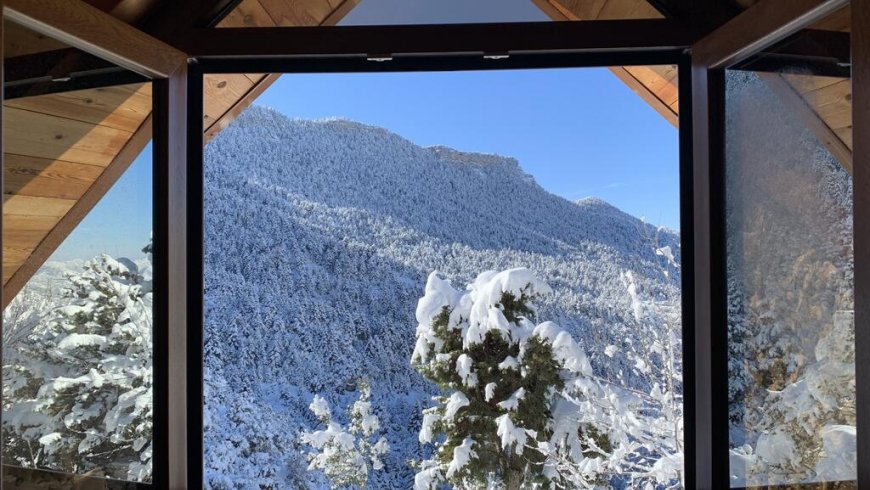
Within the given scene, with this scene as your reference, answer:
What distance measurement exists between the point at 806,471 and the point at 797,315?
0.36 metres

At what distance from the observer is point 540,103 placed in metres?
2.35

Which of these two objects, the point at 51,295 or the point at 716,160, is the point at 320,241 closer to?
the point at 51,295

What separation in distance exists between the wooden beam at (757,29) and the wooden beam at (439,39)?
0.46 feet

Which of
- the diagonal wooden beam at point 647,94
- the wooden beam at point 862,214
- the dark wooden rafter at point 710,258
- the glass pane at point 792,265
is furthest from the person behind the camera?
the diagonal wooden beam at point 647,94

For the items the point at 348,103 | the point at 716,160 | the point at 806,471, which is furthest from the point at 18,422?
the point at 716,160

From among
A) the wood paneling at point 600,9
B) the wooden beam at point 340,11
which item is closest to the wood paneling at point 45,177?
the wooden beam at point 340,11

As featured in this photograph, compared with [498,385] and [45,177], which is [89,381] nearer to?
[45,177]

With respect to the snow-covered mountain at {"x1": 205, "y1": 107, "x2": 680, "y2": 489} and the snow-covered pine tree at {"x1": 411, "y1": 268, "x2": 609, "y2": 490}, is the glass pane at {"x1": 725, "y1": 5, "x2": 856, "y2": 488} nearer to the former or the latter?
the snow-covered mountain at {"x1": 205, "y1": 107, "x2": 680, "y2": 489}

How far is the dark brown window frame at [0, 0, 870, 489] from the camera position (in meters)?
1.80

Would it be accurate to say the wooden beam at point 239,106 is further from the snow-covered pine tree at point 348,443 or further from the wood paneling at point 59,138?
the snow-covered pine tree at point 348,443

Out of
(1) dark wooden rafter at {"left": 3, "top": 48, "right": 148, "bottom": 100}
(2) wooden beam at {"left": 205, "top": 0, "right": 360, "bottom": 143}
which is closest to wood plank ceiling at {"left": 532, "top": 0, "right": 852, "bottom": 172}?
(2) wooden beam at {"left": 205, "top": 0, "right": 360, "bottom": 143}

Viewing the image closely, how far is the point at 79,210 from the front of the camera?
5.24 ft

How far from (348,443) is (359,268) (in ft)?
2.32

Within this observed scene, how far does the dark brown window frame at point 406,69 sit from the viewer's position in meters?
1.80
